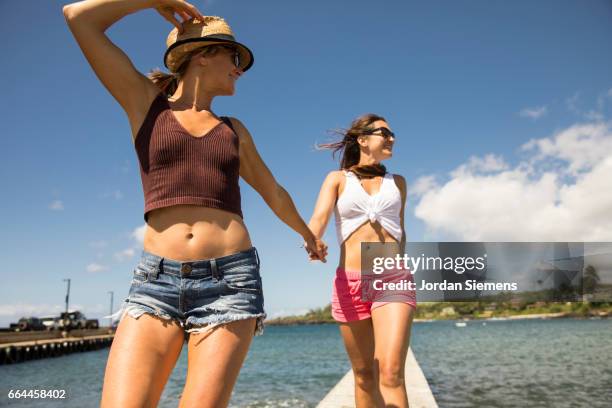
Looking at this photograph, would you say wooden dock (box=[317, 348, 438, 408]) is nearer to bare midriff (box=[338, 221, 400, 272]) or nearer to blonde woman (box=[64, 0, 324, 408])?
bare midriff (box=[338, 221, 400, 272])

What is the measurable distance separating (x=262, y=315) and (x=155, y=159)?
3.09ft

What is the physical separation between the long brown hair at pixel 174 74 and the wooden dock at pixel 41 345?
136 ft

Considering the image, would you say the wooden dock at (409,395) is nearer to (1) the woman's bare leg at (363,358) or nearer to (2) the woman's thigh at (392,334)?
(1) the woman's bare leg at (363,358)

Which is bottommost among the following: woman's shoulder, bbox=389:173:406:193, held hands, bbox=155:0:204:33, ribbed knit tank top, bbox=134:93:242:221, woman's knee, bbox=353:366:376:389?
woman's knee, bbox=353:366:376:389

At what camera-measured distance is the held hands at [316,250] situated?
3.74 metres

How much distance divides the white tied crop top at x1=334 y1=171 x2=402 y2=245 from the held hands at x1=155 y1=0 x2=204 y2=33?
7.18 ft

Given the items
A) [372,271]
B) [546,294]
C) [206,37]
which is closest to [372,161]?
[372,271]

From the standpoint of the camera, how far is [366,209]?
4430 mm

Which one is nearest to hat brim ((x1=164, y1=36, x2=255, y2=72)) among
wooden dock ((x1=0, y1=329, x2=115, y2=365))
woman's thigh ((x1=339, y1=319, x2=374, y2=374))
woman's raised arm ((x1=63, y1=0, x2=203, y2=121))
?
woman's raised arm ((x1=63, y1=0, x2=203, y2=121))

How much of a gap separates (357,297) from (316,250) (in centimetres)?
76

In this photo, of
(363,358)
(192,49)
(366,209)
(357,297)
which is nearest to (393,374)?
(363,358)

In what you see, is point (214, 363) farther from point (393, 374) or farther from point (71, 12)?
point (393, 374)

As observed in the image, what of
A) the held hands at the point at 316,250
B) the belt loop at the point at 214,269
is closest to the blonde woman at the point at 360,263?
the held hands at the point at 316,250

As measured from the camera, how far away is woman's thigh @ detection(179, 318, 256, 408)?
2.26m
